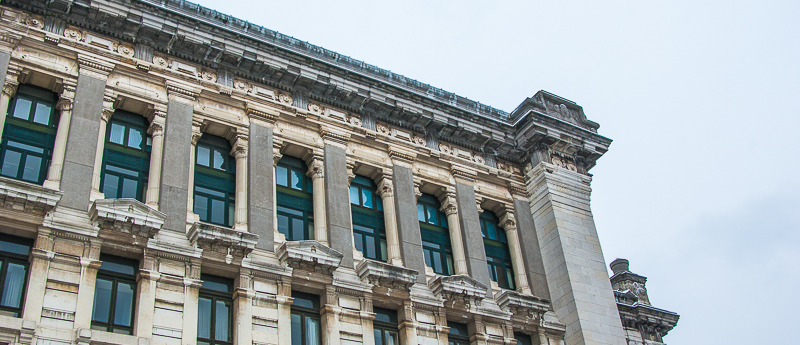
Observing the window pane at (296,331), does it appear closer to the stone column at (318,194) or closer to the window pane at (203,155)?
the stone column at (318,194)

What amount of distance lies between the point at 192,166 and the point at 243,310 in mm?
6208

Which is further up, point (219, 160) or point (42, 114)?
point (42, 114)

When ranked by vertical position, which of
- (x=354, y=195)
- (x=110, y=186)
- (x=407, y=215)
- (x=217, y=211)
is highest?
(x=354, y=195)

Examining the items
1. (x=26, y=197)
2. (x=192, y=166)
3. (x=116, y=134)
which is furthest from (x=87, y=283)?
(x=116, y=134)

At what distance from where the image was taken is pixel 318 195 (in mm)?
31859

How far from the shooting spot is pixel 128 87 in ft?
98.3

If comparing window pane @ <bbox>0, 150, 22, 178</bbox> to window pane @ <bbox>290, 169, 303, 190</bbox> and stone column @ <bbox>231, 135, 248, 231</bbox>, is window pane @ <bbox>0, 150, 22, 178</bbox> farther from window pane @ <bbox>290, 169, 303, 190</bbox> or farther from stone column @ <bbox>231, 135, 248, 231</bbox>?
window pane @ <bbox>290, 169, 303, 190</bbox>

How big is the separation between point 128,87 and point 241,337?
1059 centimetres

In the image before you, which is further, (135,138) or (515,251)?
(515,251)

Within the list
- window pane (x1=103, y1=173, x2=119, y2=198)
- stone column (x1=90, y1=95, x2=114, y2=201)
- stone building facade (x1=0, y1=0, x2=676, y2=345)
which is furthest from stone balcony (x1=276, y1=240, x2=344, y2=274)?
stone column (x1=90, y1=95, x2=114, y2=201)

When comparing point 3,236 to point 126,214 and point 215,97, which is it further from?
point 215,97

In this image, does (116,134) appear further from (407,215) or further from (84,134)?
(407,215)

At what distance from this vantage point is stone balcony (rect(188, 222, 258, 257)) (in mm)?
26938

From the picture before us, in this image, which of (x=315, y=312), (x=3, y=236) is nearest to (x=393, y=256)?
(x=315, y=312)
